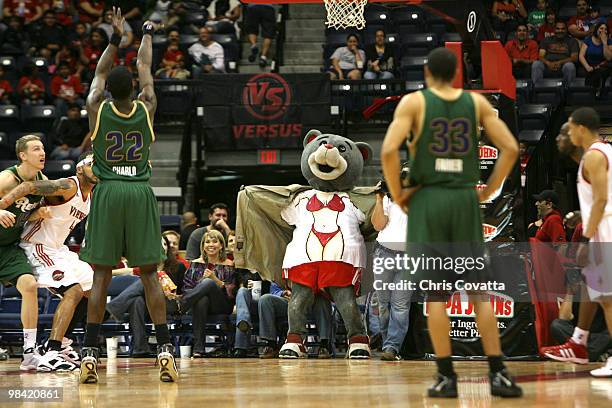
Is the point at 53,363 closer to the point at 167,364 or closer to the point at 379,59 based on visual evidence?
the point at 167,364

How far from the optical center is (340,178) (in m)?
10.1

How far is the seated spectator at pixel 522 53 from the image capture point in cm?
1611

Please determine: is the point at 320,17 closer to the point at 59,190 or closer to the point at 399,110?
the point at 59,190

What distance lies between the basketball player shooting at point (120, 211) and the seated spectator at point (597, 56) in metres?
9.80

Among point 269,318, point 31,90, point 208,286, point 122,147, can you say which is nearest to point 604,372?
point 122,147

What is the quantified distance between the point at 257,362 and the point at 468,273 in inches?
154

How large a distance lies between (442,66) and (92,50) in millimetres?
12911

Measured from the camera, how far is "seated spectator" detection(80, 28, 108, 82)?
17406 millimetres

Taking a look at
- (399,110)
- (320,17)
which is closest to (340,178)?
(399,110)

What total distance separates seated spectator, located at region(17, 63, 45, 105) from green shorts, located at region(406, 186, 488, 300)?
11.8 m

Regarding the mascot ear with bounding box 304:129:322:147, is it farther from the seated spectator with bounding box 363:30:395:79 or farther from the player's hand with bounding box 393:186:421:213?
the seated spectator with bounding box 363:30:395:79

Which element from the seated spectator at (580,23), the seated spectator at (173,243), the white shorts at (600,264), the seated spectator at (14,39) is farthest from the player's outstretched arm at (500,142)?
the seated spectator at (14,39)

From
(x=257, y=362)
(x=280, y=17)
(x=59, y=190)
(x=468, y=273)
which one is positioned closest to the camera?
(x=468, y=273)

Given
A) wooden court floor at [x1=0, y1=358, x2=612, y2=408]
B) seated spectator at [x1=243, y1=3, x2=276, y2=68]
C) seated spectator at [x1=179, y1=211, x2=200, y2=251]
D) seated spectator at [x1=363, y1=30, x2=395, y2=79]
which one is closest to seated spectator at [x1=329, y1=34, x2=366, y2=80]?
seated spectator at [x1=363, y1=30, x2=395, y2=79]
